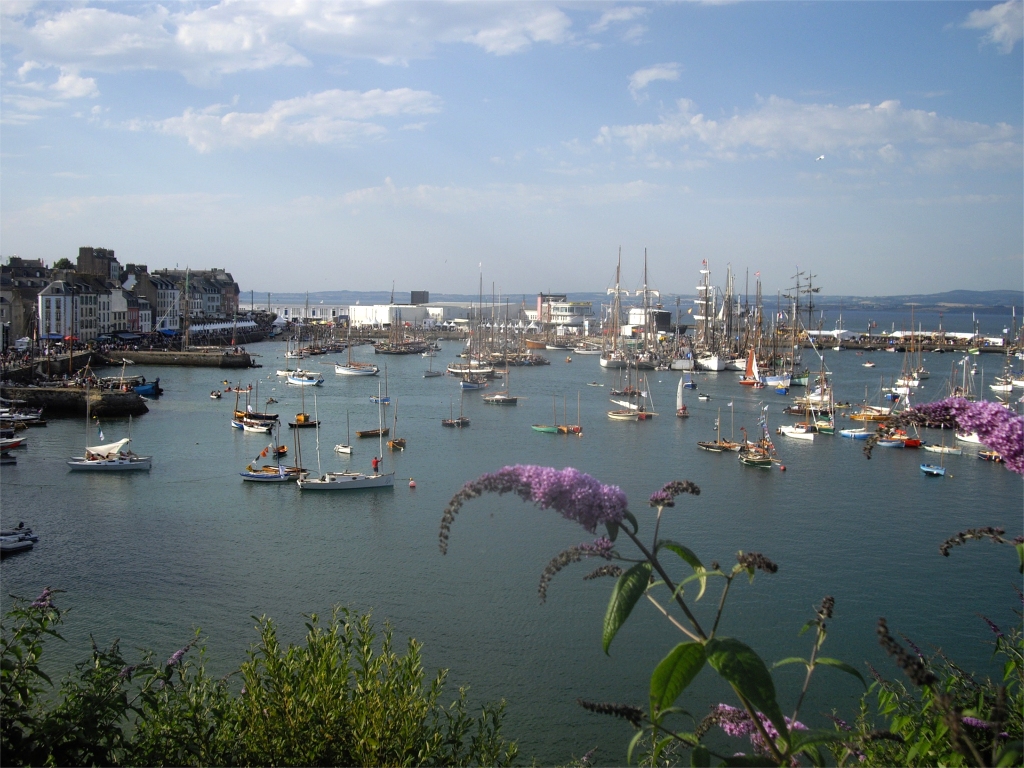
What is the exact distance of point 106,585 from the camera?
21.8ft

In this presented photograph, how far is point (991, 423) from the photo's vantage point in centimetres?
94

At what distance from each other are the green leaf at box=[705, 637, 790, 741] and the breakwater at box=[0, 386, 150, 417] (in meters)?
16.4

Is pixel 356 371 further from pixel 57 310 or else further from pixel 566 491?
pixel 566 491

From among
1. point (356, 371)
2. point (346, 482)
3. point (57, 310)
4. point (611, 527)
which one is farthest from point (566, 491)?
point (57, 310)

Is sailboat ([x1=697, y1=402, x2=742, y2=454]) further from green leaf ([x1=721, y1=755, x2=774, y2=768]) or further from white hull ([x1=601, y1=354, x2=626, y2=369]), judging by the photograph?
white hull ([x1=601, y1=354, x2=626, y2=369])

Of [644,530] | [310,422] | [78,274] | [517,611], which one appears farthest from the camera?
[78,274]

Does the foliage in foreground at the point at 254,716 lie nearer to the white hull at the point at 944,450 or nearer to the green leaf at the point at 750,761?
the green leaf at the point at 750,761

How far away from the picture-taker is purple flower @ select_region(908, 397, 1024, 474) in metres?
0.93

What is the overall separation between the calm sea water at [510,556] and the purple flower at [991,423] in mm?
3802

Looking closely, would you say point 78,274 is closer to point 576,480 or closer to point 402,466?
point 402,466

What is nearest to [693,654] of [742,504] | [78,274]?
[742,504]

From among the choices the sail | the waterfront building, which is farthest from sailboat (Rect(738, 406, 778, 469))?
the waterfront building

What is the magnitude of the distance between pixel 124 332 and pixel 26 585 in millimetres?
24546

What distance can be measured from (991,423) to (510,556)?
664 centimetres
